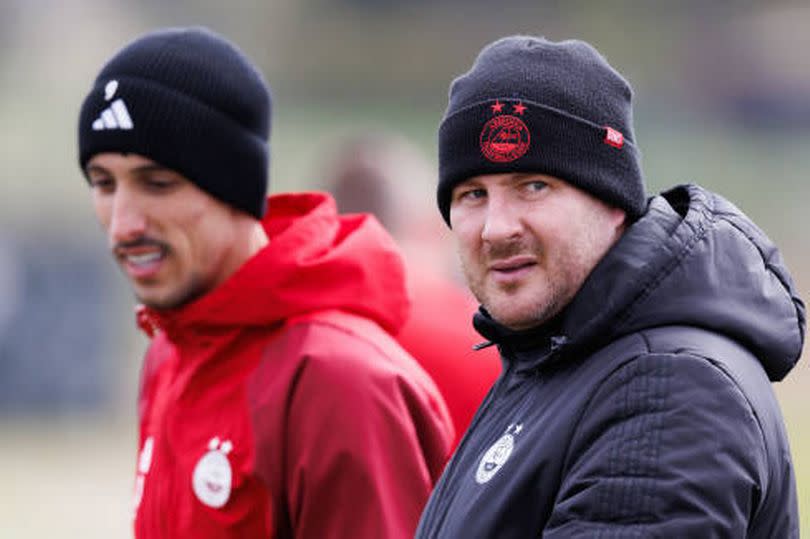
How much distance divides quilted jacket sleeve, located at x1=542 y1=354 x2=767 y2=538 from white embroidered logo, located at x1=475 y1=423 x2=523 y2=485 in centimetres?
17

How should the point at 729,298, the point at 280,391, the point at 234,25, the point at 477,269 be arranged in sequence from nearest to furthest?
the point at 729,298 → the point at 477,269 → the point at 280,391 → the point at 234,25

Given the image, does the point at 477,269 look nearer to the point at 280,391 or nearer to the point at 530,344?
the point at 530,344

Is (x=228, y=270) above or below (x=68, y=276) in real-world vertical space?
above

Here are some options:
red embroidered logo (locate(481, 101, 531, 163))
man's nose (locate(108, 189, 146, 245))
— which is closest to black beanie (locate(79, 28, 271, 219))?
man's nose (locate(108, 189, 146, 245))

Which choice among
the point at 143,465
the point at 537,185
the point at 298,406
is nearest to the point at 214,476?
the point at 298,406

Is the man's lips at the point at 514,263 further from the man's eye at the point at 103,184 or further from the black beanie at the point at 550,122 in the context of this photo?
the man's eye at the point at 103,184

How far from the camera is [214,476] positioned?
124 inches

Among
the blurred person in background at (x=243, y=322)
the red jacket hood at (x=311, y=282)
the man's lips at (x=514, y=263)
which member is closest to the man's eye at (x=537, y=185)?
the man's lips at (x=514, y=263)

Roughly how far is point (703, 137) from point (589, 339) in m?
20.1

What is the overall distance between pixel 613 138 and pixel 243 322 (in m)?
1.22

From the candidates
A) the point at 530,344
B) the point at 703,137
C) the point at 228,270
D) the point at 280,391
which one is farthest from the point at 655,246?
the point at 703,137

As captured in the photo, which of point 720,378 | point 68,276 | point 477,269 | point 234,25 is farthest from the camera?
point 234,25

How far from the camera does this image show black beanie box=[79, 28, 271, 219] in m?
3.34

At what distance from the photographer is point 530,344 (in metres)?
2.41
